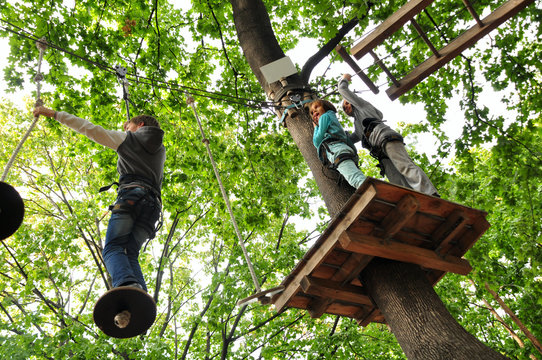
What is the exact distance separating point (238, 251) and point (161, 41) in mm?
4755

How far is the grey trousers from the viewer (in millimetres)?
3779

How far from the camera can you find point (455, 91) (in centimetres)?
768

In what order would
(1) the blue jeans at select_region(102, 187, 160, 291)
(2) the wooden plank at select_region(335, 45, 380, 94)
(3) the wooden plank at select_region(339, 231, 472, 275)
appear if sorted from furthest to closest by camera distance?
(2) the wooden plank at select_region(335, 45, 380, 94), (1) the blue jeans at select_region(102, 187, 160, 291), (3) the wooden plank at select_region(339, 231, 472, 275)

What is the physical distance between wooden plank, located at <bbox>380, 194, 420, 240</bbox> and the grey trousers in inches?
30.2

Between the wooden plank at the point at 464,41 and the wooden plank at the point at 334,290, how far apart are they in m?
2.55

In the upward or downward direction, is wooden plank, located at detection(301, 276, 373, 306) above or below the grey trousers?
below

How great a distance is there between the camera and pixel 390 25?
14.4 feet

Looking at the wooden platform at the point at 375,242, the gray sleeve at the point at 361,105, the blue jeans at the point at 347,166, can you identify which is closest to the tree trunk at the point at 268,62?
the blue jeans at the point at 347,166

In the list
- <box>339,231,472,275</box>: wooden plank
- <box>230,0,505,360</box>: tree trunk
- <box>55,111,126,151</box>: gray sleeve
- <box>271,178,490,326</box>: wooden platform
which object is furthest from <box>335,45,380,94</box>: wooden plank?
<box>55,111,126,151</box>: gray sleeve

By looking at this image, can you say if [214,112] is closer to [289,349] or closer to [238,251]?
[238,251]

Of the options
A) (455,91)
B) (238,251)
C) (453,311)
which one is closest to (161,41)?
(238,251)

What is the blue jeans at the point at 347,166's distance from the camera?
3.68 m

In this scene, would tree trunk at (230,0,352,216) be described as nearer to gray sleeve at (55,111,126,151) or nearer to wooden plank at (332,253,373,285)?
wooden plank at (332,253,373,285)

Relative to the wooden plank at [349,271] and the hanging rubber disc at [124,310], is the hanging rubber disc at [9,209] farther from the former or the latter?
the wooden plank at [349,271]
